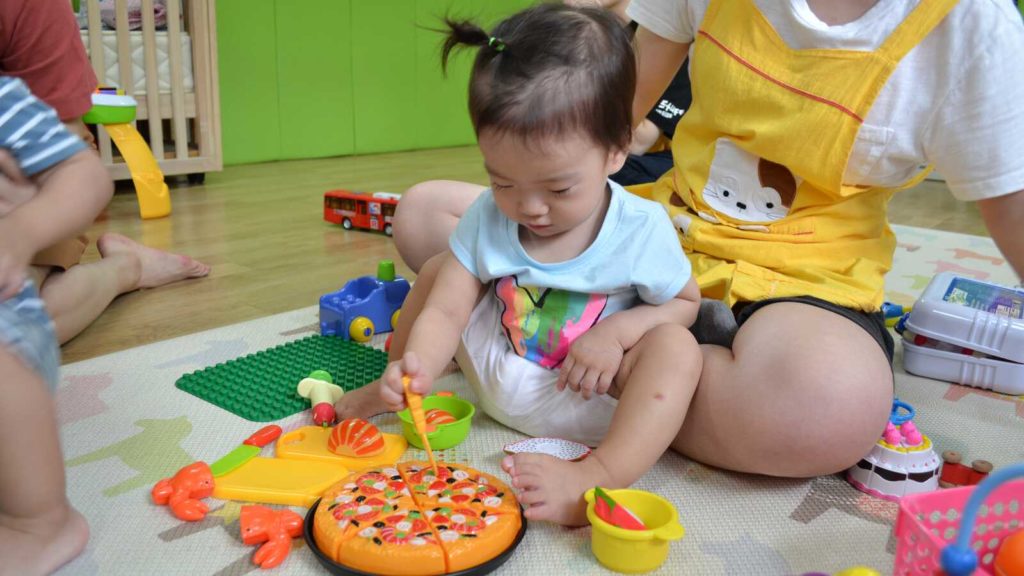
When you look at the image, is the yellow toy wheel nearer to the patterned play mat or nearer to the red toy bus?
the patterned play mat

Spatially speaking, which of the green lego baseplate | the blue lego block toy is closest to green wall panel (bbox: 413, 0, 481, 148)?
the blue lego block toy

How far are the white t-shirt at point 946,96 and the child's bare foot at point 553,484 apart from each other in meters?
0.42

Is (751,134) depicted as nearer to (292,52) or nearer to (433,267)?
(433,267)

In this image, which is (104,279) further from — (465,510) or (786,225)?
(786,225)

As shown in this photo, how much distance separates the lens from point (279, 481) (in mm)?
764

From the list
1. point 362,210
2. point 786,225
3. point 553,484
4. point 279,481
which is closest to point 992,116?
point 786,225

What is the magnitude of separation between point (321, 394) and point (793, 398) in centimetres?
49

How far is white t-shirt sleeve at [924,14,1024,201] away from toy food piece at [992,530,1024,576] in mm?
347

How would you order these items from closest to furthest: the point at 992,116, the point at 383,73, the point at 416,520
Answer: the point at 416,520 < the point at 992,116 < the point at 383,73

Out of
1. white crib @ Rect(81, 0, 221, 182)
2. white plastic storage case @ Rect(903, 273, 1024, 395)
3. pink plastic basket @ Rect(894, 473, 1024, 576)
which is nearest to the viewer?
pink plastic basket @ Rect(894, 473, 1024, 576)

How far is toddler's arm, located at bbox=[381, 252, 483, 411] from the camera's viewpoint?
737 millimetres

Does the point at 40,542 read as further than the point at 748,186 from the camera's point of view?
No

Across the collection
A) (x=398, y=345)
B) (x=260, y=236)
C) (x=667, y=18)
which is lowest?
(x=260, y=236)

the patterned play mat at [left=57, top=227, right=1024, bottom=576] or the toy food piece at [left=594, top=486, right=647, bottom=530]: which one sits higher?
the toy food piece at [left=594, top=486, right=647, bottom=530]
